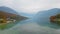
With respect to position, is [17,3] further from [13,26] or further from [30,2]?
[13,26]

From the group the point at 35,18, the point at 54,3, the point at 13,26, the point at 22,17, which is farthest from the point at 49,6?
the point at 13,26

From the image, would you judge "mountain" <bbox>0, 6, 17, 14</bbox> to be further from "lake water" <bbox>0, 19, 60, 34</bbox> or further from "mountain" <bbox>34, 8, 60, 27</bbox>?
"mountain" <bbox>34, 8, 60, 27</bbox>

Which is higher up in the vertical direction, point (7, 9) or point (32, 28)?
point (7, 9)

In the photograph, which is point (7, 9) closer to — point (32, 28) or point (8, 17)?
point (8, 17)

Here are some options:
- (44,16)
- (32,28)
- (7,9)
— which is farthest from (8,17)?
(44,16)

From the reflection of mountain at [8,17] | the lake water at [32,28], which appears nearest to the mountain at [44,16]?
the lake water at [32,28]

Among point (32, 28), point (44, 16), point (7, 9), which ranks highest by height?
point (7, 9)

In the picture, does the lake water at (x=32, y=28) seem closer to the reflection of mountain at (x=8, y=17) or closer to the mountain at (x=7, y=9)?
the reflection of mountain at (x=8, y=17)

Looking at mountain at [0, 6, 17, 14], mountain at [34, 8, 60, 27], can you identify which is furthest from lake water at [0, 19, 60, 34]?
mountain at [0, 6, 17, 14]
